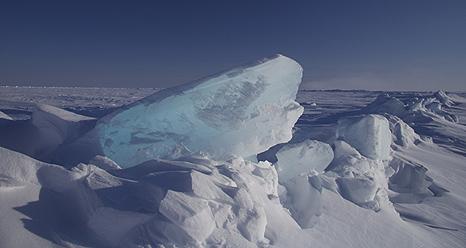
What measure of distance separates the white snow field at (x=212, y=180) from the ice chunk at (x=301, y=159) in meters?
0.01

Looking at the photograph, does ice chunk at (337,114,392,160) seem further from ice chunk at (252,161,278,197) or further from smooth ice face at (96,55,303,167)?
ice chunk at (252,161,278,197)

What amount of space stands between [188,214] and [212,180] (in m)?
0.50

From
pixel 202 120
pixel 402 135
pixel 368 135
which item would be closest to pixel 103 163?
pixel 202 120

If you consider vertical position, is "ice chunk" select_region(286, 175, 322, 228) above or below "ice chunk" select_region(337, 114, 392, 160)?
above

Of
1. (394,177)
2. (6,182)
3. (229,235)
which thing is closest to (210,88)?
(229,235)

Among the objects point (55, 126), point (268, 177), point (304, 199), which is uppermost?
point (55, 126)

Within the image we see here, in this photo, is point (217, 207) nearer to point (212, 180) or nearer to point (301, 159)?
point (212, 180)

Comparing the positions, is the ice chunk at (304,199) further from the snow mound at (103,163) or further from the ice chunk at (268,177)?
the snow mound at (103,163)

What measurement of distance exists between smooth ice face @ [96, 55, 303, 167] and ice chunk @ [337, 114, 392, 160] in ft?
7.24

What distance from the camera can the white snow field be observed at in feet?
8.46

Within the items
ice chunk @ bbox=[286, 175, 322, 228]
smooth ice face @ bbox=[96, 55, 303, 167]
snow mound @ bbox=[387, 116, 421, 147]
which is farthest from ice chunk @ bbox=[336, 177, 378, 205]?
snow mound @ bbox=[387, 116, 421, 147]

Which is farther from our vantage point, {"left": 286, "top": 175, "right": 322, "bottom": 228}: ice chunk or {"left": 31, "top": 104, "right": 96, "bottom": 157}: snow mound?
{"left": 31, "top": 104, "right": 96, "bottom": 157}: snow mound

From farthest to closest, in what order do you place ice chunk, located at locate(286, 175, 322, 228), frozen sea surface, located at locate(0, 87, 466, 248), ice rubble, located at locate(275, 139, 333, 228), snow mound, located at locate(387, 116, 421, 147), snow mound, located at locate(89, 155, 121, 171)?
snow mound, located at locate(387, 116, 421, 147), ice rubble, located at locate(275, 139, 333, 228), ice chunk, located at locate(286, 175, 322, 228), snow mound, located at locate(89, 155, 121, 171), frozen sea surface, located at locate(0, 87, 466, 248)

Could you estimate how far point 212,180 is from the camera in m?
3.03
